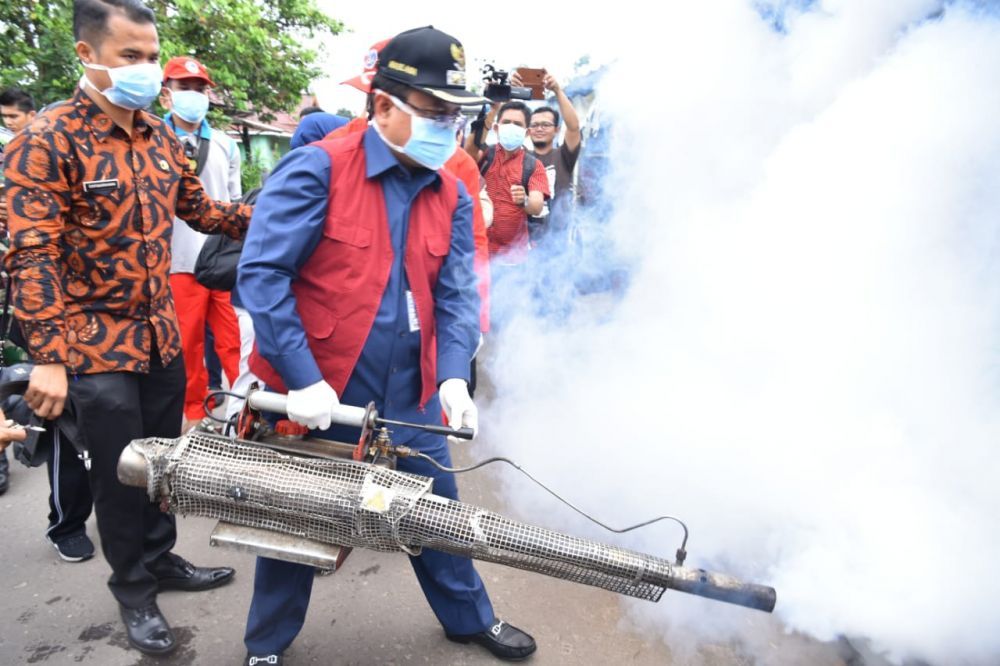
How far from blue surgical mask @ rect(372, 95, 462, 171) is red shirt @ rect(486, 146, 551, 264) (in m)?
3.11

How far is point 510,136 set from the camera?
204 inches

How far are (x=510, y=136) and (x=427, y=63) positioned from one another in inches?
133

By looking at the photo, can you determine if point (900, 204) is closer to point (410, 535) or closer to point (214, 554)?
point (410, 535)

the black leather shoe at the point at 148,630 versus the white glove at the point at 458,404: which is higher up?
the white glove at the point at 458,404

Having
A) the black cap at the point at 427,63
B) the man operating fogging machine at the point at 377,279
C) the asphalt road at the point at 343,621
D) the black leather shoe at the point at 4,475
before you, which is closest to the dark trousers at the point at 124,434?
the asphalt road at the point at 343,621

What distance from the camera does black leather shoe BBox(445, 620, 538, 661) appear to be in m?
2.47

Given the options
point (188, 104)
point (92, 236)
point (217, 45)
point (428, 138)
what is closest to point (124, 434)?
point (92, 236)

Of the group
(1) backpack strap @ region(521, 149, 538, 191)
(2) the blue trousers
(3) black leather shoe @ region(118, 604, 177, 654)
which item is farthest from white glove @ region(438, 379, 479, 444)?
(1) backpack strap @ region(521, 149, 538, 191)

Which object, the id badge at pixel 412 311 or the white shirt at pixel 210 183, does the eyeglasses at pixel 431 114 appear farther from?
the white shirt at pixel 210 183

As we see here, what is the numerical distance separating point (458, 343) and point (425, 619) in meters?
1.32

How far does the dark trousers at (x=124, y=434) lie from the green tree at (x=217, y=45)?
6.85 m

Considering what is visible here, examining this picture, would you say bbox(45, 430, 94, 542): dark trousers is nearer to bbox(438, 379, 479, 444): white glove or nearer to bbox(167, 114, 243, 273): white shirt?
bbox(167, 114, 243, 273): white shirt

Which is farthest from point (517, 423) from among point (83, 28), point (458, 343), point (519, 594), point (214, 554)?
point (83, 28)

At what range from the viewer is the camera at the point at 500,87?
5086 millimetres
